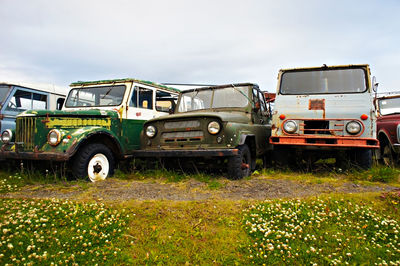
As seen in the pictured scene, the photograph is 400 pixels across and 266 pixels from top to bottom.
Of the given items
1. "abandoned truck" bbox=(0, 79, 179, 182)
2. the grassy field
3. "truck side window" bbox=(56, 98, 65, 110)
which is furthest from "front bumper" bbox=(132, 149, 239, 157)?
"truck side window" bbox=(56, 98, 65, 110)

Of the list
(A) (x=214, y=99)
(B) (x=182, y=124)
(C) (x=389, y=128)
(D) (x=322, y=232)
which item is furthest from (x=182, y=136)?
(C) (x=389, y=128)

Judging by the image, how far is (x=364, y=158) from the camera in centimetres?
554

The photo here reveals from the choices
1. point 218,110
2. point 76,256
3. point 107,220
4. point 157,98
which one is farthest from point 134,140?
point 76,256

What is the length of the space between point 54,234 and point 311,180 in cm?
398

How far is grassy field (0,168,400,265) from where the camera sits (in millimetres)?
2545

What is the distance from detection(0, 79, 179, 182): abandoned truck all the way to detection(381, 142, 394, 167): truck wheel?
17.3 ft

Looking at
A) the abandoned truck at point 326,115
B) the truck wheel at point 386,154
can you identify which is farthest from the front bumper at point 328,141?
the truck wheel at point 386,154

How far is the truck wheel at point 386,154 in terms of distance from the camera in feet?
22.3

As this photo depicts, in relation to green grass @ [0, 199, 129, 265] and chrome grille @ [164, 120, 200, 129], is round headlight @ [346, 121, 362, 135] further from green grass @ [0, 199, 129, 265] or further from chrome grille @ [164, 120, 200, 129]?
green grass @ [0, 199, 129, 265]

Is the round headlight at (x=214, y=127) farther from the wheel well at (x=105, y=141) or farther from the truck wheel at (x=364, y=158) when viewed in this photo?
the truck wheel at (x=364, y=158)

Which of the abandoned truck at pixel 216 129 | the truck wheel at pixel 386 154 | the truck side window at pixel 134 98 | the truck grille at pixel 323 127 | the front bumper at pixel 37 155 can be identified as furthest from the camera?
the truck wheel at pixel 386 154

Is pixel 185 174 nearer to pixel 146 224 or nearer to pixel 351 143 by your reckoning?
pixel 146 224

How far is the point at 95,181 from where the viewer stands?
500cm

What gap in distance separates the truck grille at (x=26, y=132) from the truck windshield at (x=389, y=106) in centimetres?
860
